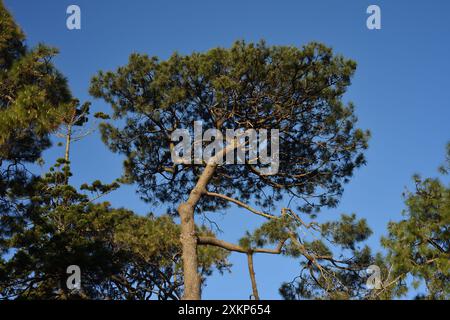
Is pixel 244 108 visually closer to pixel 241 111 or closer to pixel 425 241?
pixel 241 111

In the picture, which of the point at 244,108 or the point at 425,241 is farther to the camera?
the point at 244,108

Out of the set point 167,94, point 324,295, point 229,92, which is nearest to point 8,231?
point 167,94

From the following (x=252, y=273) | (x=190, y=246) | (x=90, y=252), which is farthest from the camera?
(x=90, y=252)

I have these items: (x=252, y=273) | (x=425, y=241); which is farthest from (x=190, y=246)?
(x=425, y=241)

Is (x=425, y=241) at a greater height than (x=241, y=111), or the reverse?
(x=241, y=111)

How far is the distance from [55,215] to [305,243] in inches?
309

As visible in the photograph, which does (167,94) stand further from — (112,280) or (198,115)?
(112,280)

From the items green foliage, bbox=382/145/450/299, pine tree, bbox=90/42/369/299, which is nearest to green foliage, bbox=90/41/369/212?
pine tree, bbox=90/42/369/299

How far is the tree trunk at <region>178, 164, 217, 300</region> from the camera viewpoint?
24.3ft

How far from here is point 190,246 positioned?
7.83m

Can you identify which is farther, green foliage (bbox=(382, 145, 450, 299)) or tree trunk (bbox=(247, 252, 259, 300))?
tree trunk (bbox=(247, 252, 259, 300))

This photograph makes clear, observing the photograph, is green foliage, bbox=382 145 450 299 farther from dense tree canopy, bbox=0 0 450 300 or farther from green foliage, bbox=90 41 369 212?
green foliage, bbox=90 41 369 212

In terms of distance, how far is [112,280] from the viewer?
1150 cm
